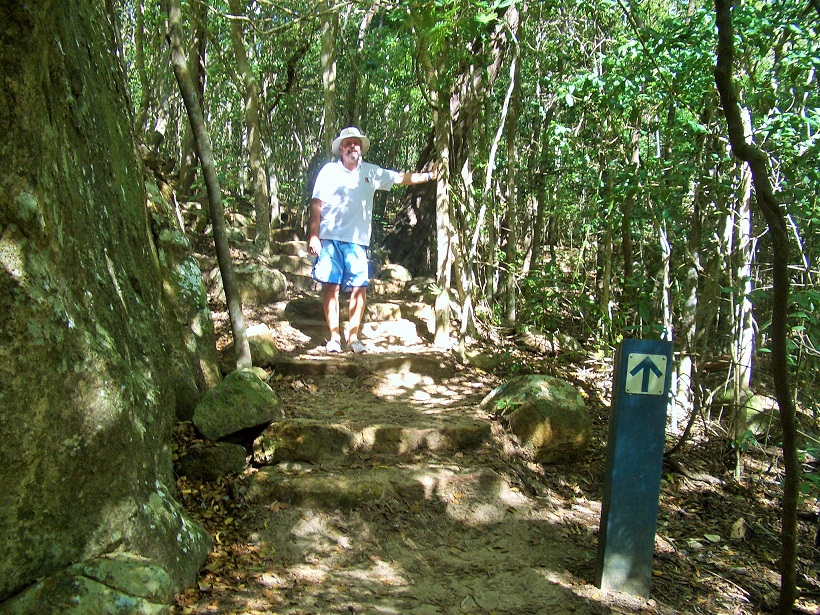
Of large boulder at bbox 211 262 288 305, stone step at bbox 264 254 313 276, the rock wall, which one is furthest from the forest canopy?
the rock wall

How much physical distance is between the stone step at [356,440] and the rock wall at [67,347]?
1.07 metres

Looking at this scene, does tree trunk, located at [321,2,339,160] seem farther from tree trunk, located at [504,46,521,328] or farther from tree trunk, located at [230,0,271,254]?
tree trunk, located at [504,46,521,328]

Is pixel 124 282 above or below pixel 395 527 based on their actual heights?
above

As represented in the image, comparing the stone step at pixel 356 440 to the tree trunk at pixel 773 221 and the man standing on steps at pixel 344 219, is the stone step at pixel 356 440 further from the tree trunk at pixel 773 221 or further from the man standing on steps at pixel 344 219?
the tree trunk at pixel 773 221

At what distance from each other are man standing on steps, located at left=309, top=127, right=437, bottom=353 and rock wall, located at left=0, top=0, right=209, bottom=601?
2675mm

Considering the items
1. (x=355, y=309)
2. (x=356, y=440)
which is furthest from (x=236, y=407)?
(x=355, y=309)

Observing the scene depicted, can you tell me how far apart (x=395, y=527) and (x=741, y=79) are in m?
4.20

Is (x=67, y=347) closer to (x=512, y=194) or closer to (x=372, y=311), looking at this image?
(x=372, y=311)

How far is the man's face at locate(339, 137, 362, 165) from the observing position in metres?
6.52

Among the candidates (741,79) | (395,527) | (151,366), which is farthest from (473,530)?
(741,79)

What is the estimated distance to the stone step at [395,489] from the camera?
432 cm

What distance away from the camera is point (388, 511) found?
4.34 meters

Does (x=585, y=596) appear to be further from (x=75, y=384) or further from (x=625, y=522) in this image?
(x=75, y=384)

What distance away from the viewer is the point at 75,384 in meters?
2.75
